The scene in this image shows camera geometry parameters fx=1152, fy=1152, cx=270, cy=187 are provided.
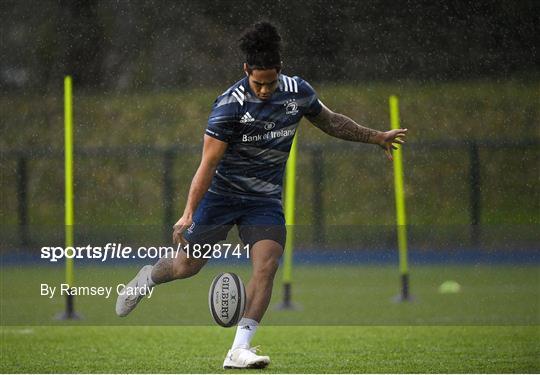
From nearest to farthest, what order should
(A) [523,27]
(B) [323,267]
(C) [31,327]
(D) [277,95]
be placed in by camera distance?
(D) [277,95] < (C) [31,327] < (B) [323,267] < (A) [523,27]

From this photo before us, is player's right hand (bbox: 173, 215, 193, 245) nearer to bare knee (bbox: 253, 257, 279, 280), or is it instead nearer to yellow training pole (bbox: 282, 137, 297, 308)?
bare knee (bbox: 253, 257, 279, 280)

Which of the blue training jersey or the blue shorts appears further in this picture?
the blue shorts

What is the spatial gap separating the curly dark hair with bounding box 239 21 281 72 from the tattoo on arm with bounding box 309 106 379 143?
0.60 m

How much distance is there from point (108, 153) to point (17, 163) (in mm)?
978

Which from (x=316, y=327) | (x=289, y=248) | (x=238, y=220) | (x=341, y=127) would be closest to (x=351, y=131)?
(x=341, y=127)

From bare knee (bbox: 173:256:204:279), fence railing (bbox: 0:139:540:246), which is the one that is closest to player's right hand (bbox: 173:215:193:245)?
bare knee (bbox: 173:256:204:279)

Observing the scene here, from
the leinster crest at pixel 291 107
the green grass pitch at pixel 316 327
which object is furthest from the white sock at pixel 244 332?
the leinster crest at pixel 291 107

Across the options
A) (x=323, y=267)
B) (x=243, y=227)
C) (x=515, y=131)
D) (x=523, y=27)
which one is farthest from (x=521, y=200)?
(x=243, y=227)

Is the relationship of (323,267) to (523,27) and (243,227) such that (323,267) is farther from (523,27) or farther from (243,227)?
(523,27)

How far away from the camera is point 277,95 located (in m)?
5.58

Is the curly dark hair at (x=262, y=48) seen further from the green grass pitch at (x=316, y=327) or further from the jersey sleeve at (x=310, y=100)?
the green grass pitch at (x=316, y=327)

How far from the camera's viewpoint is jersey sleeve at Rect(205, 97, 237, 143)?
5465mm

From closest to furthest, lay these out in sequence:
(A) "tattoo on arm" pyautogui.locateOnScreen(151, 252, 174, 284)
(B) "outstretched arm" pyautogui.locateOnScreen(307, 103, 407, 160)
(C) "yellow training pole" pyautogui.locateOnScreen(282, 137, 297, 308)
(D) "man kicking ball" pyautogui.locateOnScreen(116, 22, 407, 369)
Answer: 1. (D) "man kicking ball" pyautogui.locateOnScreen(116, 22, 407, 369)
2. (B) "outstretched arm" pyautogui.locateOnScreen(307, 103, 407, 160)
3. (A) "tattoo on arm" pyautogui.locateOnScreen(151, 252, 174, 284)
4. (C) "yellow training pole" pyautogui.locateOnScreen(282, 137, 297, 308)

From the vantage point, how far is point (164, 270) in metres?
6.06
